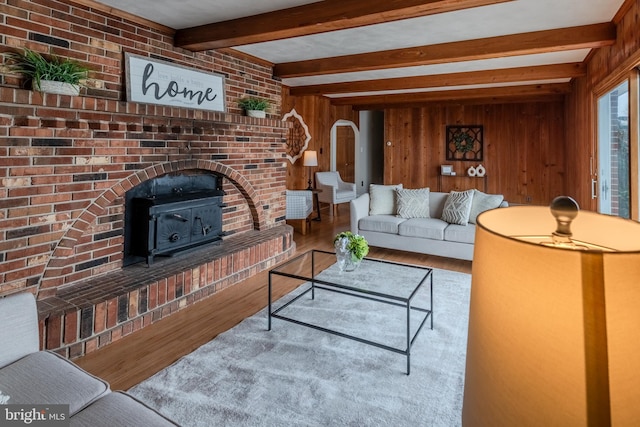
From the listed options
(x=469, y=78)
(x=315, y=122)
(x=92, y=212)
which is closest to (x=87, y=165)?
(x=92, y=212)

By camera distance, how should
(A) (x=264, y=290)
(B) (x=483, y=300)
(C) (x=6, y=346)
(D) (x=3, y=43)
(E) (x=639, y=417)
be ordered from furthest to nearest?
(A) (x=264, y=290) → (D) (x=3, y=43) → (C) (x=6, y=346) → (B) (x=483, y=300) → (E) (x=639, y=417)

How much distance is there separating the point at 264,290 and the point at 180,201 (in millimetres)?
1124

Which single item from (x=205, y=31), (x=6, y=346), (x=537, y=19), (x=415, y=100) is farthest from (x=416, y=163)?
(x=6, y=346)

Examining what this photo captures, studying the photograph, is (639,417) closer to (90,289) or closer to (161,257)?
(90,289)

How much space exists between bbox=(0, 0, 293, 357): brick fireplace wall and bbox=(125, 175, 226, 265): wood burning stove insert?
0.13 m

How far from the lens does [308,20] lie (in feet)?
9.00

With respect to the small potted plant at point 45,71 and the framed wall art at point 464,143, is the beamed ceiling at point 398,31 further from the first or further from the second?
the framed wall art at point 464,143

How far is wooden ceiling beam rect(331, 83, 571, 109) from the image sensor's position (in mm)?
5961

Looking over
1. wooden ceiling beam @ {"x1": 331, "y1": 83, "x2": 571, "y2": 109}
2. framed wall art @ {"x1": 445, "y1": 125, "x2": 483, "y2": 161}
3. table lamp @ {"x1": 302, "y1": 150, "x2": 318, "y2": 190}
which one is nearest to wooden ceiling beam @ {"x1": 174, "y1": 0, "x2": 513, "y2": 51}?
table lamp @ {"x1": 302, "y1": 150, "x2": 318, "y2": 190}

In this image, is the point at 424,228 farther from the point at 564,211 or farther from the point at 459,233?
the point at 564,211

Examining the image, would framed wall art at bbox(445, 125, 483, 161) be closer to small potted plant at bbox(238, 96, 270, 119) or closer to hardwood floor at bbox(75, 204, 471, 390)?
hardwood floor at bbox(75, 204, 471, 390)

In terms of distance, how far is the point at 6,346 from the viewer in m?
1.44

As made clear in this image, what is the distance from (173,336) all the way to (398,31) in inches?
125

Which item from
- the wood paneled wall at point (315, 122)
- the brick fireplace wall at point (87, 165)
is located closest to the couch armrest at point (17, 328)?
the brick fireplace wall at point (87, 165)
